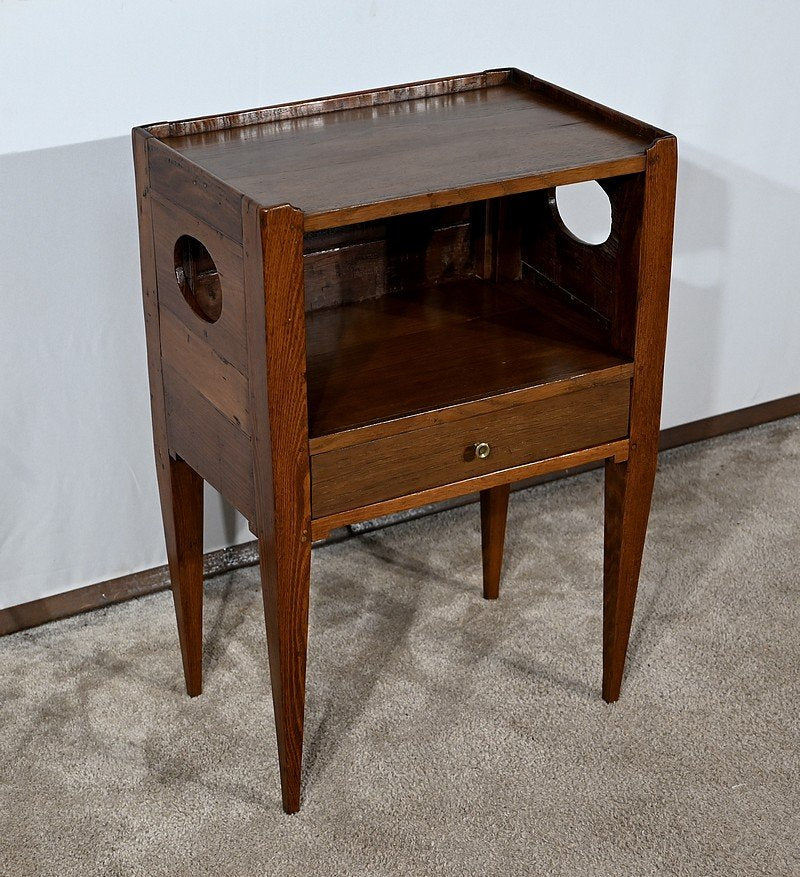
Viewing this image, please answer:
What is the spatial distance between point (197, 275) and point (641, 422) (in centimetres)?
65

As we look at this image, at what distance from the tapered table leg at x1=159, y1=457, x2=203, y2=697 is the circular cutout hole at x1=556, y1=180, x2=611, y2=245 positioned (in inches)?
36.2

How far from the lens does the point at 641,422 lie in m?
1.74

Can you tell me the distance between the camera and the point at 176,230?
5.22 ft

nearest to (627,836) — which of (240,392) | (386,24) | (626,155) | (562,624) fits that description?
(562,624)

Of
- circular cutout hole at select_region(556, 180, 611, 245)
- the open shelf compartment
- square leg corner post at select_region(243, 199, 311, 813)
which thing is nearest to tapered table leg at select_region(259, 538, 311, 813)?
square leg corner post at select_region(243, 199, 311, 813)

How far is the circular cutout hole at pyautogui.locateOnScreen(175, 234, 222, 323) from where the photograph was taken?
65.1 inches

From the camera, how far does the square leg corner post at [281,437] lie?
139cm

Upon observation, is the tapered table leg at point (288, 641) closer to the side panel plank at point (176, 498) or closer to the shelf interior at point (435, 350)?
the shelf interior at point (435, 350)

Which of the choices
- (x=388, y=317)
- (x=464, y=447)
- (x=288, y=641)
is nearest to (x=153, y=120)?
(x=388, y=317)

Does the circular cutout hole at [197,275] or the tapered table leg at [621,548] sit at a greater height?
the circular cutout hole at [197,275]

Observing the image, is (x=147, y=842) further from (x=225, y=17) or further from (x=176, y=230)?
(x=225, y=17)

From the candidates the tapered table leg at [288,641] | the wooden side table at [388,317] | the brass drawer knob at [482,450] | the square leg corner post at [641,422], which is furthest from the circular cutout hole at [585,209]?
the tapered table leg at [288,641]

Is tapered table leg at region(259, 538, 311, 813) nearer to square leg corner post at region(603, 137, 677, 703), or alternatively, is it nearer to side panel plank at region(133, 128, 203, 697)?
side panel plank at region(133, 128, 203, 697)

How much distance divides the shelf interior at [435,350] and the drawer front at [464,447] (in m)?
0.03
